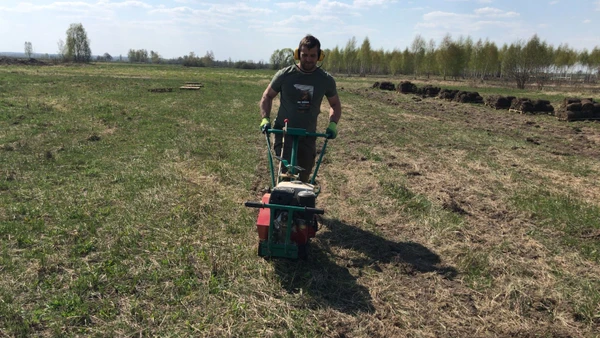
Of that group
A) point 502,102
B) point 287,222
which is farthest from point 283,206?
point 502,102

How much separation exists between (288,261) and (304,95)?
197 cm

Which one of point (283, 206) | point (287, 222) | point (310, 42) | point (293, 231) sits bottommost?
point (293, 231)

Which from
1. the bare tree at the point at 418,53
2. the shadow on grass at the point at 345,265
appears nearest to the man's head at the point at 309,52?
the shadow on grass at the point at 345,265

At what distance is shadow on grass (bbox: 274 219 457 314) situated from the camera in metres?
3.65

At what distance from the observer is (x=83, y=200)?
575cm

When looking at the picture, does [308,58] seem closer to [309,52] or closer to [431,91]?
[309,52]

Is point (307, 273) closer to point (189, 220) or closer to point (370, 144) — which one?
point (189, 220)

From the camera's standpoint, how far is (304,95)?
4602 mm

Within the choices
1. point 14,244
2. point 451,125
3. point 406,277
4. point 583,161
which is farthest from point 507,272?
point 451,125

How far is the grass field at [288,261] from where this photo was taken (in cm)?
331

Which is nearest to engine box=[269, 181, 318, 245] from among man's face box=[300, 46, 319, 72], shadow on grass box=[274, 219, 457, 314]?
shadow on grass box=[274, 219, 457, 314]

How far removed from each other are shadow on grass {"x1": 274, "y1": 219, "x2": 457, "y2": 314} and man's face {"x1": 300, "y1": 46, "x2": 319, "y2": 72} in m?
2.17

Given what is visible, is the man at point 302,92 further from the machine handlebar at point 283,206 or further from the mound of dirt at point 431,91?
the mound of dirt at point 431,91

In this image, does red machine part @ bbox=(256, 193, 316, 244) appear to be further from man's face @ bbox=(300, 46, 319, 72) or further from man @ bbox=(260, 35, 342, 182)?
man's face @ bbox=(300, 46, 319, 72)
